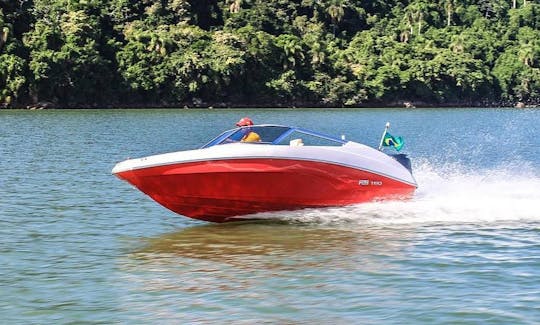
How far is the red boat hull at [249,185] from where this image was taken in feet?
44.1

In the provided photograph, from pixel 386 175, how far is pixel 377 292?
5.62 metres

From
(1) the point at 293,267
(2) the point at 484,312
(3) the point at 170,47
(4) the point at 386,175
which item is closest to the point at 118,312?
(1) the point at 293,267

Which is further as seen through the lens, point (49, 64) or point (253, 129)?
point (49, 64)

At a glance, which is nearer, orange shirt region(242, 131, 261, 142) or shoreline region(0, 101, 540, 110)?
orange shirt region(242, 131, 261, 142)

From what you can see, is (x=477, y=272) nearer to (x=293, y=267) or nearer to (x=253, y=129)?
(x=293, y=267)

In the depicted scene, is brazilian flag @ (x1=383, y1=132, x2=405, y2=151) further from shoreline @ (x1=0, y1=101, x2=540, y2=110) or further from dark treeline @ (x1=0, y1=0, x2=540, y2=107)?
dark treeline @ (x1=0, y1=0, x2=540, y2=107)

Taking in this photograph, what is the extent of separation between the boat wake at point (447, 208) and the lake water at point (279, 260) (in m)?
0.04

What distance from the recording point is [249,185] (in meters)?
13.8

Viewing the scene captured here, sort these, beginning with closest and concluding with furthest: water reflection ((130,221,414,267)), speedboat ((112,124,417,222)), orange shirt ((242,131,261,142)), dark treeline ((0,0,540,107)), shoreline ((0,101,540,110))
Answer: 1. water reflection ((130,221,414,267))
2. speedboat ((112,124,417,222))
3. orange shirt ((242,131,261,142))
4. shoreline ((0,101,540,110))
5. dark treeline ((0,0,540,107))

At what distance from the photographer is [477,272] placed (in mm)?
10500

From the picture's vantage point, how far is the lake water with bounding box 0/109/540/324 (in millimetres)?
8820

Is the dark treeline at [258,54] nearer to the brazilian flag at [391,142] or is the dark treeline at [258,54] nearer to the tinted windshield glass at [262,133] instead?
the brazilian flag at [391,142]

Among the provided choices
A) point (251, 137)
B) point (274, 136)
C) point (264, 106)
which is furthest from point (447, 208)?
point (264, 106)

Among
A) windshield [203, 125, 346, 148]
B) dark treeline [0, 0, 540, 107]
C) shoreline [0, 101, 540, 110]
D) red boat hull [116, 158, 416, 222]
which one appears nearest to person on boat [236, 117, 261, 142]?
windshield [203, 125, 346, 148]
